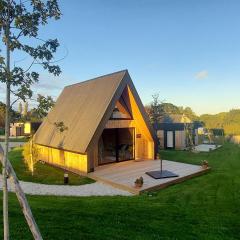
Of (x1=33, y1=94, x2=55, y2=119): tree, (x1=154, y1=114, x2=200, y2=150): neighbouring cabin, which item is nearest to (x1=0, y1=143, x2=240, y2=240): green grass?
(x1=33, y1=94, x2=55, y2=119): tree

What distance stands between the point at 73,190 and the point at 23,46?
9.46 meters

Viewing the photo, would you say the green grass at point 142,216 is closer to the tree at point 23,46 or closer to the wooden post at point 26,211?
the wooden post at point 26,211

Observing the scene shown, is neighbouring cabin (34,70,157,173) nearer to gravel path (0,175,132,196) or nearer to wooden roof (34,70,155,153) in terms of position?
wooden roof (34,70,155,153)

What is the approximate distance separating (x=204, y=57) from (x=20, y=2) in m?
28.7

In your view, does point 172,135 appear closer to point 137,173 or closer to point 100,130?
point 137,173

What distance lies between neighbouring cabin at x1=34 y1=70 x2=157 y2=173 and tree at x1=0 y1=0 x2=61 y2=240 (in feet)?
35.1

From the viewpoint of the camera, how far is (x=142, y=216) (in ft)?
28.8

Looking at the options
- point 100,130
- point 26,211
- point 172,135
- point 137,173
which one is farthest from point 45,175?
point 172,135

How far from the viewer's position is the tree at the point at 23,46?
495cm

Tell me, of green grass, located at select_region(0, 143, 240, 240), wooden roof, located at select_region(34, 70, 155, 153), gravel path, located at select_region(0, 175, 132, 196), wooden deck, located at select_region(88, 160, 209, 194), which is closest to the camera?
green grass, located at select_region(0, 143, 240, 240)

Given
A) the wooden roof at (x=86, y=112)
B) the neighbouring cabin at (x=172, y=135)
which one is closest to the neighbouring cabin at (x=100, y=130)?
the wooden roof at (x=86, y=112)

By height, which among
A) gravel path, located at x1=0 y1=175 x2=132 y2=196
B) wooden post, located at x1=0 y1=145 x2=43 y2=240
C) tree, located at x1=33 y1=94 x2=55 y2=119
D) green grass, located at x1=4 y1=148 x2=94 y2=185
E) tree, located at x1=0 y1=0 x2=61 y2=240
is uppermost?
tree, located at x1=0 y1=0 x2=61 y2=240

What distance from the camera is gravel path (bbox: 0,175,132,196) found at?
12.5m

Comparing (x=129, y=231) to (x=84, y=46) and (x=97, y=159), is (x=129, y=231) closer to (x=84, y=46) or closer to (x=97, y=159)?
(x=97, y=159)
